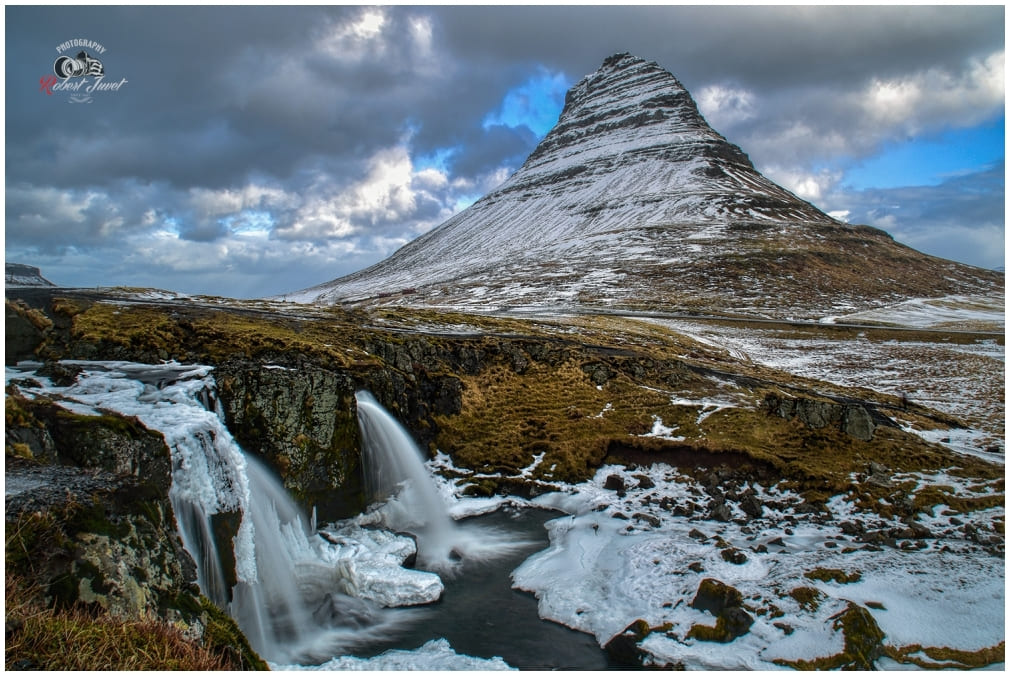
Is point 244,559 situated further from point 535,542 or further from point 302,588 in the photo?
point 535,542

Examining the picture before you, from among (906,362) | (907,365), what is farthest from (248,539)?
(906,362)

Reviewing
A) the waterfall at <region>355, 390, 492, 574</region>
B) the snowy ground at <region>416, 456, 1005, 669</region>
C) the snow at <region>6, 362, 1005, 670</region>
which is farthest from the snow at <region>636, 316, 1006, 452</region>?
the waterfall at <region>355, 390, 492, 574</region>

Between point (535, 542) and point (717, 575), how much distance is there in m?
6.61

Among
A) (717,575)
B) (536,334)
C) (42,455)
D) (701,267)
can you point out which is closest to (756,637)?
(717,575)

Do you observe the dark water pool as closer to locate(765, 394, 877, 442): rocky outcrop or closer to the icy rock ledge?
the icy rock ledge

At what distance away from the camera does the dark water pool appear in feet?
47.6

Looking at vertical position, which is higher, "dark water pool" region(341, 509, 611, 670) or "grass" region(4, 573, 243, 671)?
"grass" region(4, 573, 243, 671)

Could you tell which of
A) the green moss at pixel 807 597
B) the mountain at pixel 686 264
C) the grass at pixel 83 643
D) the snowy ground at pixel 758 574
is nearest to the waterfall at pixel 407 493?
the snowy ground at pixel 758 574

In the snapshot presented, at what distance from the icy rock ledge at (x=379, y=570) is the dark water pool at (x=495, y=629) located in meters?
0.71

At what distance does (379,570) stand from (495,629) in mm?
4606

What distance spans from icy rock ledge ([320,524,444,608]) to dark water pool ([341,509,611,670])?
2.33 ft

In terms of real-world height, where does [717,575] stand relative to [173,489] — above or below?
below

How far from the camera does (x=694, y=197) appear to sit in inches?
7165

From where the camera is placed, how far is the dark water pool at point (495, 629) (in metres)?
14.5
